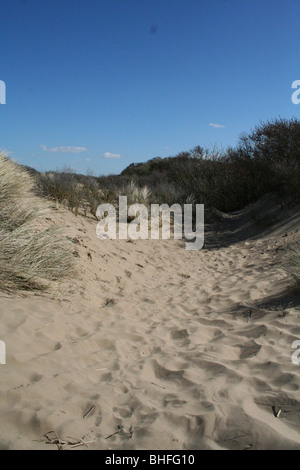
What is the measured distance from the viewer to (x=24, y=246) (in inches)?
173

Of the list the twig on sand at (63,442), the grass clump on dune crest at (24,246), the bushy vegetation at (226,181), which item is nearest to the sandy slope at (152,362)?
the twig on sand at (63,442)

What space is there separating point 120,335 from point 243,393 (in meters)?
1.60

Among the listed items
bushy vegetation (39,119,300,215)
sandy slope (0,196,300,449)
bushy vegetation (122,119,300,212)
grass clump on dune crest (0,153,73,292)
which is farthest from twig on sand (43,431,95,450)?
bushy vegetation (122,119,300,212)

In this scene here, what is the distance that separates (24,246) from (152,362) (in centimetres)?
238

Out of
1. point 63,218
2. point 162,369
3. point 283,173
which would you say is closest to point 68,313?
point 162,369

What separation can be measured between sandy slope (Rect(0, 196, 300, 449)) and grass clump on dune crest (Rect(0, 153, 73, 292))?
11.5 inches

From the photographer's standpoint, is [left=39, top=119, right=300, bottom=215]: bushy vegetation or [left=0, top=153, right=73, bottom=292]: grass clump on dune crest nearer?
[left=0, top=153, right=73, bottom=292]: grass clump on dune crest

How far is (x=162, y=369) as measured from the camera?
118 inches

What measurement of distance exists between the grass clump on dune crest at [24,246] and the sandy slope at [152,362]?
0.29 meters

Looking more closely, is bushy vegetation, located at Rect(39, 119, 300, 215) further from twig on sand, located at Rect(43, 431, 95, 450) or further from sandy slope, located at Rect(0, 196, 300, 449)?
twig on sand, located at Rect(43, 431, 95, 450)

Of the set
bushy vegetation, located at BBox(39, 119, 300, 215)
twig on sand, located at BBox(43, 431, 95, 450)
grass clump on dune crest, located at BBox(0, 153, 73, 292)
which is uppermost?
bushy vegetation, located at BBox(39, 119, 300, 215)

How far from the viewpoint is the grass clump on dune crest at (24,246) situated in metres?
4.00

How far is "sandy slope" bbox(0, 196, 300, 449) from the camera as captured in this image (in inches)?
81.7
